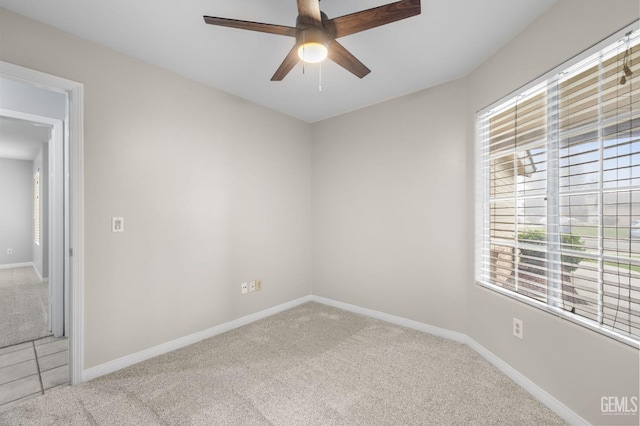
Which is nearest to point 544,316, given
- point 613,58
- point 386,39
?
point 613,58

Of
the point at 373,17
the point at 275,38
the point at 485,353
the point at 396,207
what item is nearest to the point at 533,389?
the point at 485,353

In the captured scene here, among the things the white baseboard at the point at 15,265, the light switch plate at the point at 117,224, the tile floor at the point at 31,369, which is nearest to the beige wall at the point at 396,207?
the light switch plate at the point at 117,224

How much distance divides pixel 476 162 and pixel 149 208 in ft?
9.62

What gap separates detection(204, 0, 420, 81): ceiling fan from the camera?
1.42m

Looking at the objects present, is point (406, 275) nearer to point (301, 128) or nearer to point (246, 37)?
point (301, 128)

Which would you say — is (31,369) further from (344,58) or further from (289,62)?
(344,58)

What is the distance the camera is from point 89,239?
214 cm

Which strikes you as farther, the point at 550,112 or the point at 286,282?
the point at 286,282

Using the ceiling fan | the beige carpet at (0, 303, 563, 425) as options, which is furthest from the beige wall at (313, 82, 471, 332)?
the ceiling fan

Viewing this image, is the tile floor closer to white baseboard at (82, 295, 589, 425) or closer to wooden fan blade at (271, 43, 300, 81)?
white baseboard at (82, 295, 589, 425)

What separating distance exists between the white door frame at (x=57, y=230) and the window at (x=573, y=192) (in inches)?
162

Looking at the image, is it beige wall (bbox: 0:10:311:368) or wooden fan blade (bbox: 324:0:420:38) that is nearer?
wooden fan blade (bbox: 324:0:420:38)

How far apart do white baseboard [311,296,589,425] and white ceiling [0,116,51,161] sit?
4.46 meters

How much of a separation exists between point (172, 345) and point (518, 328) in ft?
9.44
